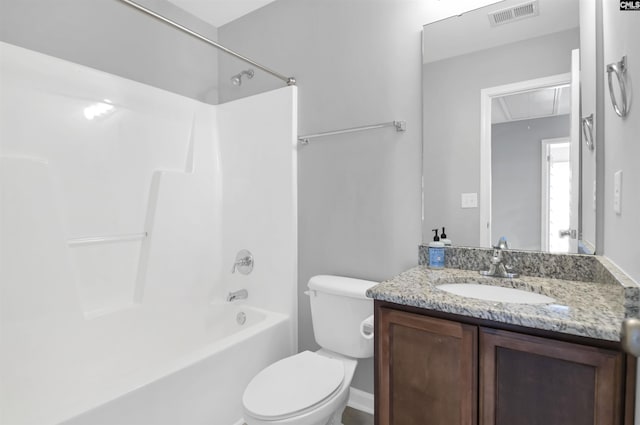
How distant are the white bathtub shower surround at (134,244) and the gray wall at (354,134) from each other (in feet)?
0.52

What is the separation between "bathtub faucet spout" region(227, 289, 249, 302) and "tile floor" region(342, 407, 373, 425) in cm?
98

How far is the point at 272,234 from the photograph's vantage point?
225 centimetres

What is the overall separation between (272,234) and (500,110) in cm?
151

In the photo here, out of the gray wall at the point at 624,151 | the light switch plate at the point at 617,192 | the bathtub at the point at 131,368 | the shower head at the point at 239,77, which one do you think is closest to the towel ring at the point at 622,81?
the gray wall at the point at 624,151

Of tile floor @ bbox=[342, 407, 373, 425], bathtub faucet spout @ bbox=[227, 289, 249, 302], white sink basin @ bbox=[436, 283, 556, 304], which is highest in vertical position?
white sink basin @ bbox=[436, 283, 556, 304]

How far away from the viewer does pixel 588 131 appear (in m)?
1.29

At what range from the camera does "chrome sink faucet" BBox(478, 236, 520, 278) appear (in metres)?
1.41

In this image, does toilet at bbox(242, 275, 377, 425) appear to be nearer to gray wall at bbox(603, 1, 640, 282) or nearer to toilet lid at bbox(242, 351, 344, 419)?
toilet lid at bbox(242, 351, 344, 419)

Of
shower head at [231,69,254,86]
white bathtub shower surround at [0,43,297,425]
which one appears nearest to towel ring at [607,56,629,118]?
white bathtub shower surround at [0,43,297,425]

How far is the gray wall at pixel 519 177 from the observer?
1437 mm

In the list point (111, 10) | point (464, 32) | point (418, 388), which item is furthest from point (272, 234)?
point (111, 10)

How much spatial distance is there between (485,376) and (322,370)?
2.52 feet

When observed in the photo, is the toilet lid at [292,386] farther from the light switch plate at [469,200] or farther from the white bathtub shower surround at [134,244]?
the light switch plate at [469,200]

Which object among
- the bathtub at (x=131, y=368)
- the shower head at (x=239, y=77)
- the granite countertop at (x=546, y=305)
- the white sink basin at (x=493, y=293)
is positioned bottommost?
the bathtub at (x=131, y=368)
